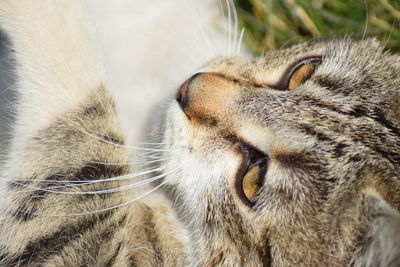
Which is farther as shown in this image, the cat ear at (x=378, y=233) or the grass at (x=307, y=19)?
the grass at (x=307, y=19)

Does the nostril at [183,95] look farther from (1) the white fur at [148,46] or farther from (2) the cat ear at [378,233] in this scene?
(2) the cat ear at [378,233]

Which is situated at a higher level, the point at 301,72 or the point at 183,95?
the point at 301,72

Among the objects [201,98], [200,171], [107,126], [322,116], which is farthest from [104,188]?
[322,116]

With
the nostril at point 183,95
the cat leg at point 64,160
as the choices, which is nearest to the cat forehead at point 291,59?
the nostril at point 183,95

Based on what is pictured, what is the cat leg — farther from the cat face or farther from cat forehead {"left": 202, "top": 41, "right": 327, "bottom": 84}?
cat forehead {"left": 202, "top": 41, "right": 327, "bottom": 84}

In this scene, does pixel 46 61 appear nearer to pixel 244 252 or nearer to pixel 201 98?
pixel 201 98

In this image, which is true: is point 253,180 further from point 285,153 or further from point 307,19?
point 307,19

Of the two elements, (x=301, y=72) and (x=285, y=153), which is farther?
(x=301, y=72)

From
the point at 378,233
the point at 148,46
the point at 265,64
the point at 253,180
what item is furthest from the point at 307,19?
the point at 378,233
